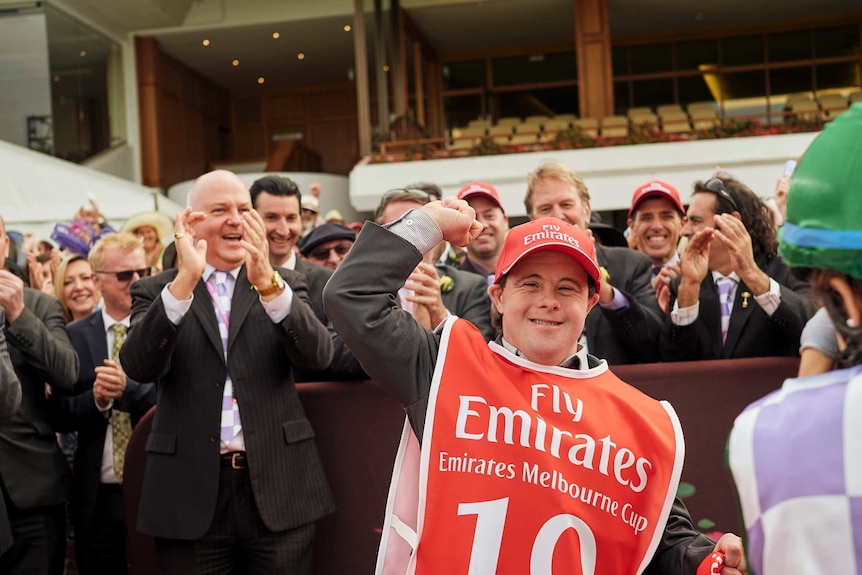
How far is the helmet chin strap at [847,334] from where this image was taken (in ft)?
3.89

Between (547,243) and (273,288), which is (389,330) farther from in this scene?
(273,288)

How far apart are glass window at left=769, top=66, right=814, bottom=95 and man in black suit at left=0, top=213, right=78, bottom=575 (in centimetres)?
1756

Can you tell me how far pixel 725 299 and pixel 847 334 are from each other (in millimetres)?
2376

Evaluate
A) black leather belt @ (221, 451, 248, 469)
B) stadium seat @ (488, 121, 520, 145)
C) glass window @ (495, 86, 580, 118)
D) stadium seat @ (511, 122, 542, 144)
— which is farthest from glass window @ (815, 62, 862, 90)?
black leather belt @ (221, 451, 248, 469)

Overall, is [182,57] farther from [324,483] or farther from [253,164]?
[324,483]

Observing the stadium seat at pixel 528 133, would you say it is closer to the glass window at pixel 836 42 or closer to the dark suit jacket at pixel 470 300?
the glass window at pixel 836 42

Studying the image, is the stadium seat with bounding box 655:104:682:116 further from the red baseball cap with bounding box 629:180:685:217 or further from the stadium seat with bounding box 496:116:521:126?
the red baseball cap with bounding box 629:180:685:217

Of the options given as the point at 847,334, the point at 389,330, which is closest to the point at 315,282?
the point at 389,330

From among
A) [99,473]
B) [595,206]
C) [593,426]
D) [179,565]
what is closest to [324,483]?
[179,565]

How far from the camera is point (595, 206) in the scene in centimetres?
1411

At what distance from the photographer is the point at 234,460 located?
307cm

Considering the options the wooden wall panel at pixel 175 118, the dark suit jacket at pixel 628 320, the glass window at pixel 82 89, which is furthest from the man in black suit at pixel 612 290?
the wooden wall panel at pixel 175 118

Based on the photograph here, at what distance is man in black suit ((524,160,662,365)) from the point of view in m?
3.39

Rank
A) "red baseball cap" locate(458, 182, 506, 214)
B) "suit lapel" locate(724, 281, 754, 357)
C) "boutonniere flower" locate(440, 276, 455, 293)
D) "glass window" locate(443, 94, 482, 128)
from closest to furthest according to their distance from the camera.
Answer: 1. "suit lapel" locate(724, 281, 754, 357)
2. "boutonniere flower" locate(440, 276, 455, 293)
3. "red baseball cap" locate(458, 182, 506, 214)
4. "glass window" locate(443, 94, 482, 128)
